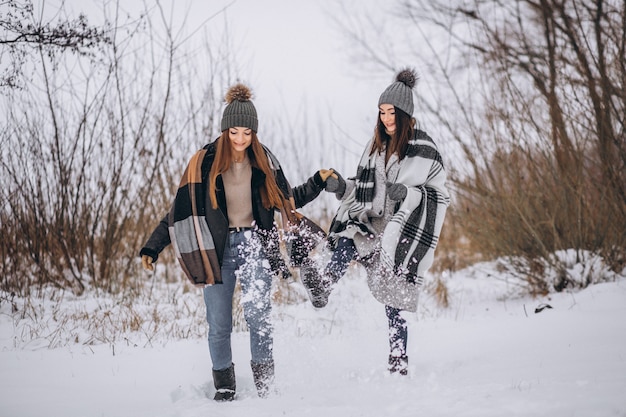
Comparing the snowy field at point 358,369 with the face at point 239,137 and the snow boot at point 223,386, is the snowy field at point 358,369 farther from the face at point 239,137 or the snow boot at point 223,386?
the face at point 239,137

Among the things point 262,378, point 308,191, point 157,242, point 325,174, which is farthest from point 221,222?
point 262,378

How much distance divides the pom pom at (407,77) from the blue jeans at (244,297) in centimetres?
124

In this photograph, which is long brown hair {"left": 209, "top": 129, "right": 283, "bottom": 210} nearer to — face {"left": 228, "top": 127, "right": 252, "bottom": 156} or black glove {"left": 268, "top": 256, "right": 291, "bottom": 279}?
face {"left": 228, "top": 127, "right": 252, "bottom": 156}

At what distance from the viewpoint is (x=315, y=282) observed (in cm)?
291

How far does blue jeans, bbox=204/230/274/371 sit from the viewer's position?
2742 mm

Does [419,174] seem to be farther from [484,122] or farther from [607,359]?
[484,122]

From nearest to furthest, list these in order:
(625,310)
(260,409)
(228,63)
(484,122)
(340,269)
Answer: (260,409) → (340,269) → (625,310) → (484,122) → (228,63)

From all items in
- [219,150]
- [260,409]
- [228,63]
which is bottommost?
[260,409]

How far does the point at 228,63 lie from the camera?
6125 millimetres

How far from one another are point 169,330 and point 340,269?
65.0 inches

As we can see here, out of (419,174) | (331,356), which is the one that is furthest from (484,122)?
(331,356)

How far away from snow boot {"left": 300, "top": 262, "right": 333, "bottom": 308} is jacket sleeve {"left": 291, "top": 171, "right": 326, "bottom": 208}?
0.38 metres

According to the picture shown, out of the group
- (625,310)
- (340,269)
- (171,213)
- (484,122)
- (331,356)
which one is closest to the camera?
(171,213)

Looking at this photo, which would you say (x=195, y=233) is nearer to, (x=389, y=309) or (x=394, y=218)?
(x=394, y=218)
